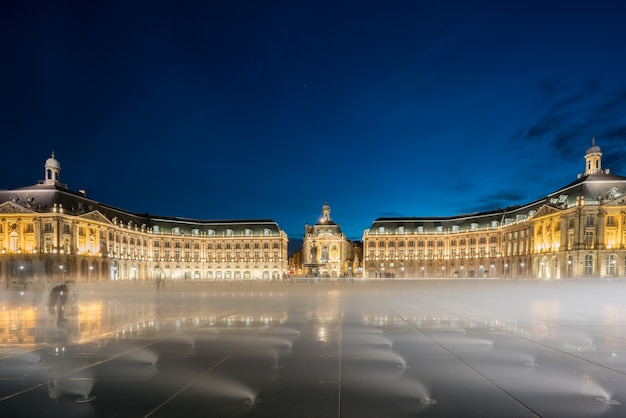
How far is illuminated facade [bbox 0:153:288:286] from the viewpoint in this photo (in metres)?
93.1

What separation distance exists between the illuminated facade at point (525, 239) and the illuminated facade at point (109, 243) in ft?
132

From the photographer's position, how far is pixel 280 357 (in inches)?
446

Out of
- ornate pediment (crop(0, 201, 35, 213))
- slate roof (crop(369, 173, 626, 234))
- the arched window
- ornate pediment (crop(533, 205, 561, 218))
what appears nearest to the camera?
the arched window

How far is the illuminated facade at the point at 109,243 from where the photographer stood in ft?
306

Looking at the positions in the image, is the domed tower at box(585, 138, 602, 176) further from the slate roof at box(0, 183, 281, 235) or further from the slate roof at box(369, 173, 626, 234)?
the slate roof at box(0, 183, 281, 235)

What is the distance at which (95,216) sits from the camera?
346 ft

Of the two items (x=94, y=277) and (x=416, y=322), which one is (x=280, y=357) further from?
(x=94, y=277)

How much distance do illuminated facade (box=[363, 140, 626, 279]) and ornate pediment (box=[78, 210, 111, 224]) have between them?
80.6 meters

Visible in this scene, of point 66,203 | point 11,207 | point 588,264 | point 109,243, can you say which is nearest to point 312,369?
point 588,264

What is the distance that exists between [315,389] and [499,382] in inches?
145

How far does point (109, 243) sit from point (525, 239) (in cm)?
10513

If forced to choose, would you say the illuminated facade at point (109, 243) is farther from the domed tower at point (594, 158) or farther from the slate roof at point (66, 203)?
the domed tower at point (594, 158)

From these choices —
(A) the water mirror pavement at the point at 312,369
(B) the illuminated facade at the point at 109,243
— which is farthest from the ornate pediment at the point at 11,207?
(A) the water mirror pavement at the point at 312,369

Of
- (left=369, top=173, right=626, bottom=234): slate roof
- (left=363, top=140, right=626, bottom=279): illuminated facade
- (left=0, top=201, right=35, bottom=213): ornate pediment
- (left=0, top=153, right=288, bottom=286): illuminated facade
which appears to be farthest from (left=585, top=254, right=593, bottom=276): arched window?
(left=0, top=201, right=35, bottom=213): ornate pediment
